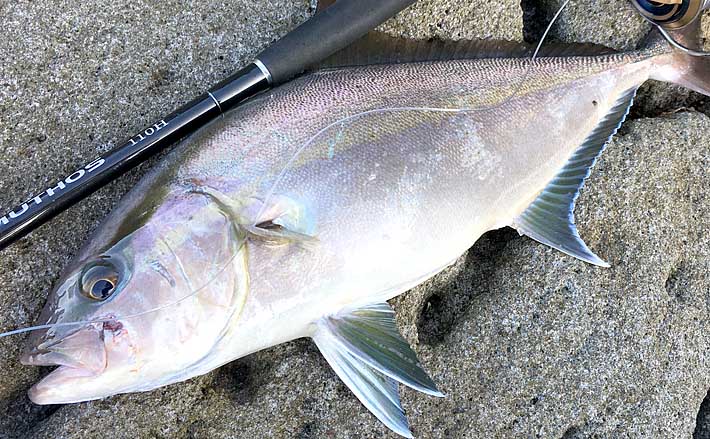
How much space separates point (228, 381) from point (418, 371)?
625 mm

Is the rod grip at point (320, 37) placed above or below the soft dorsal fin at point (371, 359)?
above

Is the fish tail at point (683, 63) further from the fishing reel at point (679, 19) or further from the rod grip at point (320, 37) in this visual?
the rod grip at point (320, 37)

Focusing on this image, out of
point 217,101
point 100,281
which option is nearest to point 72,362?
point 100,281

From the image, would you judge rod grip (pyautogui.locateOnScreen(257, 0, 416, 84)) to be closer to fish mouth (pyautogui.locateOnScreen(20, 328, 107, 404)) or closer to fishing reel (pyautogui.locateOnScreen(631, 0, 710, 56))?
fish mouth (pyautogui.locateOnScreen(20, 328, 107, 404))

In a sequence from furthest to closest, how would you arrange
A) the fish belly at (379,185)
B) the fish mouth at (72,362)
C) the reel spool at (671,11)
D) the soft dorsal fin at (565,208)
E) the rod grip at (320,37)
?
1. the reel spool at (671,11)
2. the soft dorsal fin at (565,208)
3. the rod grip at (320,37)
4. the fish belly at (379,185)
5. the fish mouth at (72,362)

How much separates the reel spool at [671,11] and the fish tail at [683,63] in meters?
0.04

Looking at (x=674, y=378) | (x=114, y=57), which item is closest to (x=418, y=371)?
(x=674, y=378)

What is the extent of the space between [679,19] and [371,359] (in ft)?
5.46

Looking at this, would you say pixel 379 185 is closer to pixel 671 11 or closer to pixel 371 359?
pixel 371 359

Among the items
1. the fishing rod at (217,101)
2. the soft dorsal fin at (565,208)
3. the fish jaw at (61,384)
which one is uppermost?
the fishing rod at (217,101)

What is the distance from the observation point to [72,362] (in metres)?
1.16

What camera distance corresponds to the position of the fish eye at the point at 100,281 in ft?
3.96

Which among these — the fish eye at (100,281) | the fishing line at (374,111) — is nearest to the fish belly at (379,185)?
the fishing line at (374,111)

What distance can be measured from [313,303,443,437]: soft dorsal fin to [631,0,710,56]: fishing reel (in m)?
1.48
